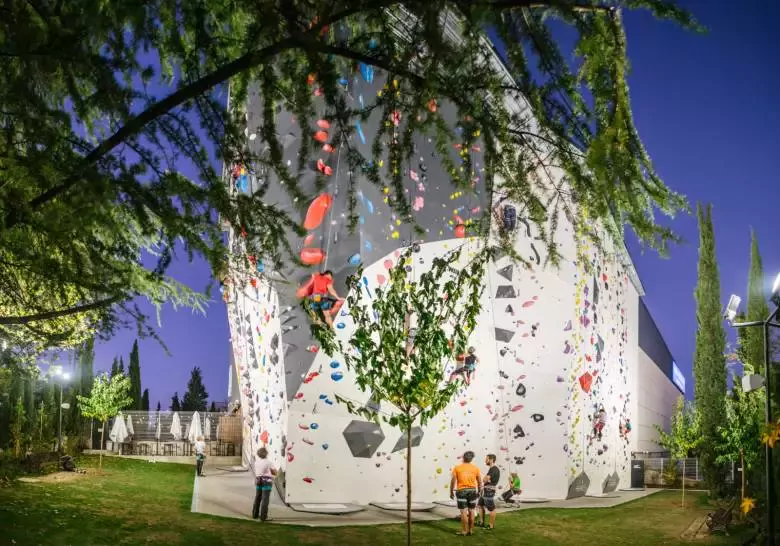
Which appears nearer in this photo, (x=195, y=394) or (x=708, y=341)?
(x=708, y=341)

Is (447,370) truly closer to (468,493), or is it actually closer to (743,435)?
(468,493)

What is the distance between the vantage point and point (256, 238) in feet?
15.4

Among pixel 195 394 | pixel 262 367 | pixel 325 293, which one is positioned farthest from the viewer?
pixel 195 394

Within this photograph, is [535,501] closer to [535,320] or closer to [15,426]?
[535,320]

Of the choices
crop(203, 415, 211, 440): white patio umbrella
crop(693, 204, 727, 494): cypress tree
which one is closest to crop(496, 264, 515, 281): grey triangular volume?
crop(693, 204, 727, 494): cypress tree

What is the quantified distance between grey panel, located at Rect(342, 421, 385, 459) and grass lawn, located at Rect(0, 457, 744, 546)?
6.66ft

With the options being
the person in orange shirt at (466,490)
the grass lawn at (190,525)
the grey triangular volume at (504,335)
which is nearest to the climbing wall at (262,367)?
the grass lawn at (190,525)

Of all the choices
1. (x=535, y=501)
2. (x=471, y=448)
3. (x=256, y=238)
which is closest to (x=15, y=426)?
(x=471, y=448)

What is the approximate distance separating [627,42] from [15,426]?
19.5 m

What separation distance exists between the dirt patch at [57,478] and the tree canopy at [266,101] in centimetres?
1260

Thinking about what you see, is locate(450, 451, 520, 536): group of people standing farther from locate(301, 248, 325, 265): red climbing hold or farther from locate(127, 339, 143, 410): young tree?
locate(127, 339, 143, 410): young tree

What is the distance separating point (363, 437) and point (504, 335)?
452cm

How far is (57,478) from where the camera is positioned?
1628 cm

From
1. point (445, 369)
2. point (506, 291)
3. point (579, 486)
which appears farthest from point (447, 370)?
point (579, 486)
